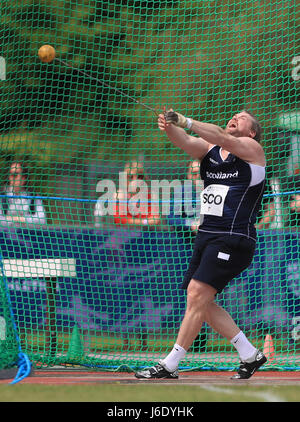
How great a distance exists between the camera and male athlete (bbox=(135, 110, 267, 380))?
595cm

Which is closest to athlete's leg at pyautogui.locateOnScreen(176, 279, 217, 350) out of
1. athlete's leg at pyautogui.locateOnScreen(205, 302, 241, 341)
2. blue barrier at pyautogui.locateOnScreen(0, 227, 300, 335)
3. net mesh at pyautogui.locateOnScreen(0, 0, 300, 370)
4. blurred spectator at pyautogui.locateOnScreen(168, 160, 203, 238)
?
athlete's leg at pyautogui.locateOnScreen(205, 302, 241, 341)

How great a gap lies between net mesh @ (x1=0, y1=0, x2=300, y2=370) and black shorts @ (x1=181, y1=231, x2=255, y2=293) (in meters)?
1.57

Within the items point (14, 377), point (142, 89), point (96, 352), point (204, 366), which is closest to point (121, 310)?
point (96, 352)

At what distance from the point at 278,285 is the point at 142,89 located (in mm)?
3225

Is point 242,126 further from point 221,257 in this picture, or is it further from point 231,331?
point 231,331

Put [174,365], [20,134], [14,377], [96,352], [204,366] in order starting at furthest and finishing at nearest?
[20,134]
[96,352]
[204,366]
[14,377]
[174,365]

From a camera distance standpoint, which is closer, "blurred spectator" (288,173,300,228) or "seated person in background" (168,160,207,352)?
"blurred spectator" (288,173,300,228)

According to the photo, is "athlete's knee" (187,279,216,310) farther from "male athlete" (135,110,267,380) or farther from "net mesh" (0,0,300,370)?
"net mesh" (0,0,300,370)

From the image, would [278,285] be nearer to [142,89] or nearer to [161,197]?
[161,197]

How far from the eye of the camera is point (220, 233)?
6.00 metres

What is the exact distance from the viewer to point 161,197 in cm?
905

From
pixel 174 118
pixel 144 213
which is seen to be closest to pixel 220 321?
pixel 174 118

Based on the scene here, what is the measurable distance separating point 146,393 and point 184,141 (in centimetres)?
193

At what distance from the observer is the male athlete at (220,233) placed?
595 cm
